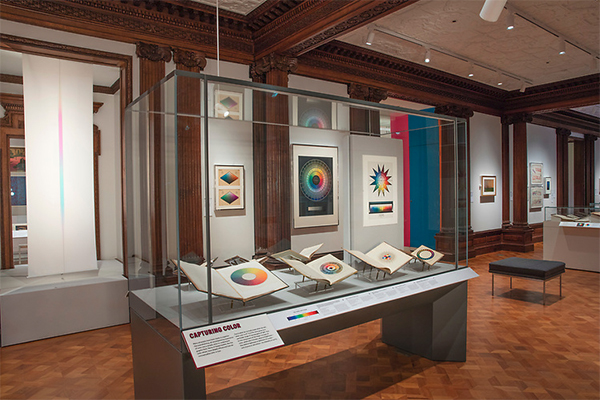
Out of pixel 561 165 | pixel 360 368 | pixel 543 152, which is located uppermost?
pixel 543 152

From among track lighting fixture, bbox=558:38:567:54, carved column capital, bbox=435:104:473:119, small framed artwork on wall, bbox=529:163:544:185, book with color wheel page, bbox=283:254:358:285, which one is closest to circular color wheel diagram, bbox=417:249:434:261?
book with color wheel page, bbox=283:254:358:285

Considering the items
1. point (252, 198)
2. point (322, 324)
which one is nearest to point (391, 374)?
point (322, 324)

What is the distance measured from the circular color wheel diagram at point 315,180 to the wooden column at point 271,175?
13 cm

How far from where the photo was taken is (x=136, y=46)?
15.1 ft

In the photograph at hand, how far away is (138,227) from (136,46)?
3.02 m

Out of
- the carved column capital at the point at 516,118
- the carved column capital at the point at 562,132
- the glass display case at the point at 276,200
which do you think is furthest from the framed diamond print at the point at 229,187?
the carved column capital at the point at 562,132

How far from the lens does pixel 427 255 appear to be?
335 centimetres

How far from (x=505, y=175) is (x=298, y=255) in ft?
30.5

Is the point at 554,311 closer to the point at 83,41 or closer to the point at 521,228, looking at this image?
the point at 521,228

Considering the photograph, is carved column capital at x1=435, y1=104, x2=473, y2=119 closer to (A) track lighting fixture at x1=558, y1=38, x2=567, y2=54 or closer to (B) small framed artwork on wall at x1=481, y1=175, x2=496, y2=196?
(B) small framed artwork on wall at x1=481, y1=175, x2=496, y2=196

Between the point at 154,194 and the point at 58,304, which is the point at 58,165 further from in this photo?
the point at 154,194

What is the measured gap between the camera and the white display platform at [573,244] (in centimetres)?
732

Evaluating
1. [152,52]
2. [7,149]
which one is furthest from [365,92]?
[7,149]

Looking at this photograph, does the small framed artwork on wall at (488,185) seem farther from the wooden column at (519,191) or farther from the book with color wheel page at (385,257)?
the book with color wheel page at (385,257)
